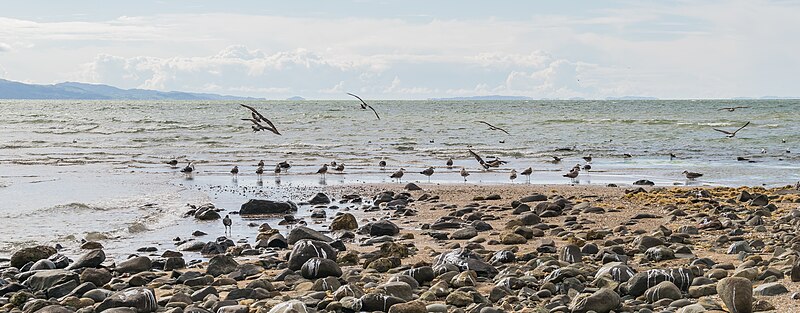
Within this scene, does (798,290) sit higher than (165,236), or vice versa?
(798,290)

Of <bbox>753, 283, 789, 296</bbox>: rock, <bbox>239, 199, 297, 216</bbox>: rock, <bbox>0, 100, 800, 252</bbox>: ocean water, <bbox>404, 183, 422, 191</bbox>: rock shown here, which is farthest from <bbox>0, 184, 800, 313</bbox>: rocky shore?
<bbox>404, 183, 422, 191</bbox>: rock

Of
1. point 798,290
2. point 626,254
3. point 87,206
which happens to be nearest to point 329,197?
point 87,206

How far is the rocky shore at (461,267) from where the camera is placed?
7496 millimetres

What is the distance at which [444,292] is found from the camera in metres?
8.06

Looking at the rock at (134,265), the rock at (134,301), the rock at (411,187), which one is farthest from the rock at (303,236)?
the rock at (411,187)

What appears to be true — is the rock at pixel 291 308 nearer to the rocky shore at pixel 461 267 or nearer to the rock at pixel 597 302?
the rocky shore at pixel 461 267

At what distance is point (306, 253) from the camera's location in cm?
970

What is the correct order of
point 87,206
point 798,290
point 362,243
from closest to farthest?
point 798,290, point 362,243, point 87,206

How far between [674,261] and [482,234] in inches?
138

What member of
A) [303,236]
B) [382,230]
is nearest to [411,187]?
[382,230]

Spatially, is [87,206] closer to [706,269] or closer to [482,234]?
[482,234]

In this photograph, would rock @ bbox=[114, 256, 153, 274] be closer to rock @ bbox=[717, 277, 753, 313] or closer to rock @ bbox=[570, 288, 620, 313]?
rock @ bbox=[570, 288, 620, 313]

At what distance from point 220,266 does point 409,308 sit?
132 inches

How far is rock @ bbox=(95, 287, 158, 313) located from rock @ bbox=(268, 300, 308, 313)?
4.46ft
